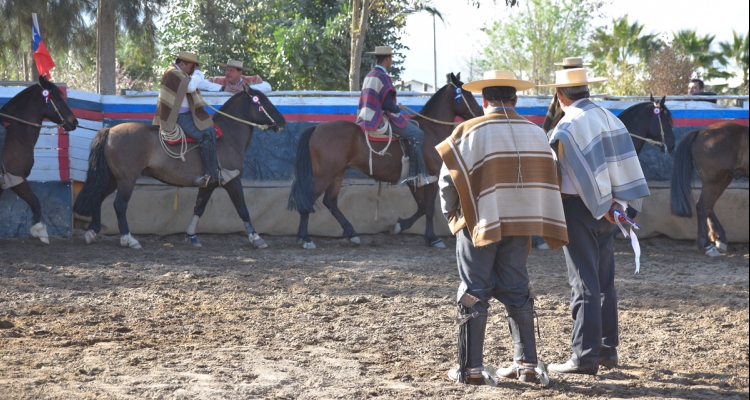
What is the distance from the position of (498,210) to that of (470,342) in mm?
746

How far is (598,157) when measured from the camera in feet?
14.9

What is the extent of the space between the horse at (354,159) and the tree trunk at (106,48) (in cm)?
407

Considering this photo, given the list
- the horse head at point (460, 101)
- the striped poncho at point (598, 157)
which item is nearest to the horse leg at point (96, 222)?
the horse head at point (460, 101)

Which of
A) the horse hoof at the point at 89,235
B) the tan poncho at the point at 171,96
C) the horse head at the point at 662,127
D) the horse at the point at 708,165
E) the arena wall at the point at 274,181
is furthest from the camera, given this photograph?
the horse head at the point at 662,127

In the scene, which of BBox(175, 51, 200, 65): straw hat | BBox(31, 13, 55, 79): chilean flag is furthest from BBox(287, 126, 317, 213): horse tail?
BBox(31, 13, 55, 79): chilean flag

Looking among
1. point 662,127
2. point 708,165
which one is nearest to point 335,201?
point 662,127

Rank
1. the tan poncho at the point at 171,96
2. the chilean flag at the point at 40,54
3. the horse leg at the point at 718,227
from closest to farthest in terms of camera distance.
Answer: the tan poncho at the point at 171,96
the chilean flag at the point at 40,54
the horse leg at the point at 718,227

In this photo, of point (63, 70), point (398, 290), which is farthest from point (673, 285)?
point (63, 70)

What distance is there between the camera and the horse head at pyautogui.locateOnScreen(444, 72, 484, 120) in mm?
10234

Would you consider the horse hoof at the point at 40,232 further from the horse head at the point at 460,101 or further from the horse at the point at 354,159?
the horse head at the point at 460,101

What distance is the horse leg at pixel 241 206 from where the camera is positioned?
9703 millimetres

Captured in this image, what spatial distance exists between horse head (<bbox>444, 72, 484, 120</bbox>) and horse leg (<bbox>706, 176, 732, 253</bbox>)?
3.29 metres

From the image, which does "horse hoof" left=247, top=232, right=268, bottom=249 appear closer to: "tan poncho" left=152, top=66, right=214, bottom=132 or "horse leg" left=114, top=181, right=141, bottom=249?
"horse leg" left=114, top=181, right=141, bottom=249

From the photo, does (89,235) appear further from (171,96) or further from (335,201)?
(335,201)
